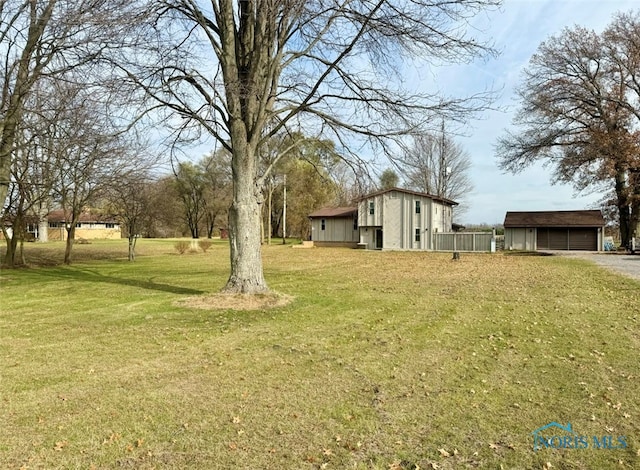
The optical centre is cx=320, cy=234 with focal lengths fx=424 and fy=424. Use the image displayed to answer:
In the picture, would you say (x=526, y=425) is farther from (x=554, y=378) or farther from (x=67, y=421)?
(x=67, y=421)

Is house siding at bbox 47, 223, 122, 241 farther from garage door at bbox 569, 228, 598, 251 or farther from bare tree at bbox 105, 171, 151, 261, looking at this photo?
garage door at bbox 569, 228, 598, 251

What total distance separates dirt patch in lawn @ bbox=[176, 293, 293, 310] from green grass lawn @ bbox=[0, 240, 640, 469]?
12.5 inches

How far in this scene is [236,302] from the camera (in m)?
9.72

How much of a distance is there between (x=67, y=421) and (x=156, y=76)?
796 cm

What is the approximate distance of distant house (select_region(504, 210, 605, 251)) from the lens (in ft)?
123

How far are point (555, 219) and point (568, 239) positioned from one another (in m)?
2.09

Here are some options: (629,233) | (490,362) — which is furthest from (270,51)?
(629,233)

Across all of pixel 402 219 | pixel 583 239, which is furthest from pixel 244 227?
pixel 583 239

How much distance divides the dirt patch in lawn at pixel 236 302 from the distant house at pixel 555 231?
34616 mm

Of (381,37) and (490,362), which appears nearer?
(490,362)

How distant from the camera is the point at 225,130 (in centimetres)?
1059

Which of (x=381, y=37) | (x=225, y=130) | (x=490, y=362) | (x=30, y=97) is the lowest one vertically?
(x=490, y=362)

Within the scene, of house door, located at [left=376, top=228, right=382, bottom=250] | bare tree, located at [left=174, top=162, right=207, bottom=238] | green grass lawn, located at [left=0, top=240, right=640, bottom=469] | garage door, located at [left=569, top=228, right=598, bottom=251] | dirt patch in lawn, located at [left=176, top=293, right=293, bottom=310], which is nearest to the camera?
green grass lawn, located at [left=0, top=240, right=640, bottom=469]

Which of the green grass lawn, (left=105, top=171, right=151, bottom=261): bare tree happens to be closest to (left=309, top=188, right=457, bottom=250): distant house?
(left=105, top=171, right=151, bottom=261): bare tree
